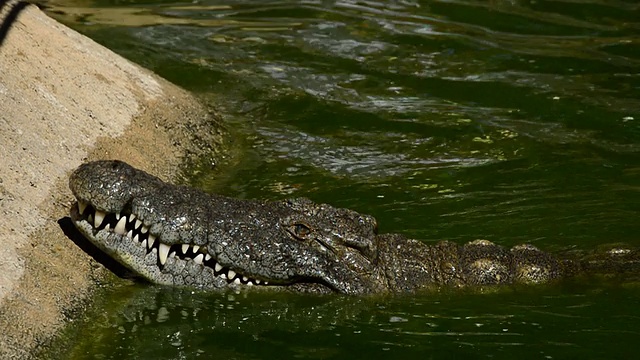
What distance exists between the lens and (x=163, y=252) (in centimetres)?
776

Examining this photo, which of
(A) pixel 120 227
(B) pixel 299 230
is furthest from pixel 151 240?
(B) pixel 299 230

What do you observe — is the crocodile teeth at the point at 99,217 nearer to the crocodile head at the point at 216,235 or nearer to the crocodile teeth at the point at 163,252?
the crocodile head at the point at 216,235

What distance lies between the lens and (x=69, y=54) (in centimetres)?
1013

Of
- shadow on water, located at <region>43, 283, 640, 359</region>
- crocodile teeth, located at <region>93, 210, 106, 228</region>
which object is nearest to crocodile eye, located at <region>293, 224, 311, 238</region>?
shadow on water, located at <region>43, 283, 640, 359</region>

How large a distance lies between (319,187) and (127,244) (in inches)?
110

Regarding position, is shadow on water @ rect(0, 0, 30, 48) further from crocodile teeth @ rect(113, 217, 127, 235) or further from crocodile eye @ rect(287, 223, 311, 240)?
crocodile eye @ rect(287, 223, 311, 240)

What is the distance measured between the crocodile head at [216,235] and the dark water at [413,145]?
0.54 ft

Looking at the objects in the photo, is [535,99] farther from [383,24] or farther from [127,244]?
[127,244]

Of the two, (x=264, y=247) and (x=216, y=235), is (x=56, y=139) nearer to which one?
(x=216, y=235)

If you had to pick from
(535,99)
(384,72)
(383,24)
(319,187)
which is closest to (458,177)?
(319,187)

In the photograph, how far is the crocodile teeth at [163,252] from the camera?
7.74 m

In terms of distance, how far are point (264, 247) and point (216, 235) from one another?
349 millimetres

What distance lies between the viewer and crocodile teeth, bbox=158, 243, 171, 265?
7.74 metres

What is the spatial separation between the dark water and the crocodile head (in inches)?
6.5
